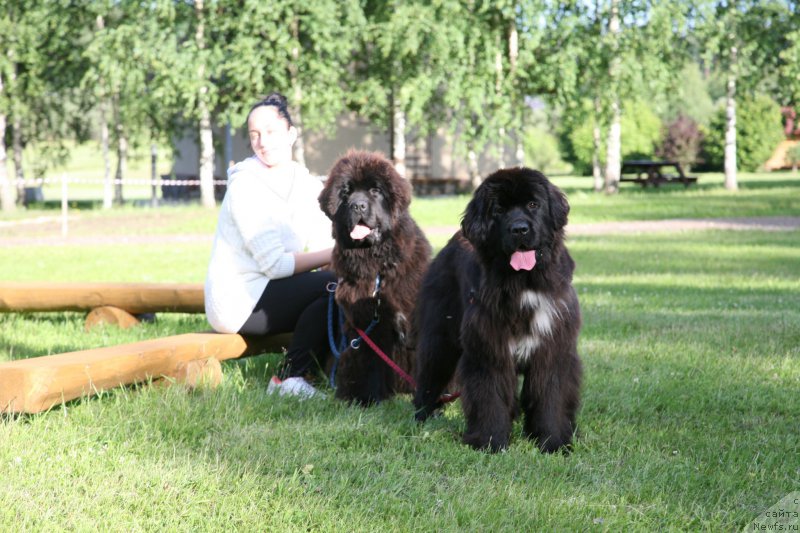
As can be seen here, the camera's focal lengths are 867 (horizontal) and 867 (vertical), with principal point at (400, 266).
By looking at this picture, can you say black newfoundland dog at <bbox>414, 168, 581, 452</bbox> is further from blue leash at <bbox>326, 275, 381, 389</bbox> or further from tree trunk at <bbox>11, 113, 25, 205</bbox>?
tree trunk at <bbox>11, 113, 25, 205</bbox>

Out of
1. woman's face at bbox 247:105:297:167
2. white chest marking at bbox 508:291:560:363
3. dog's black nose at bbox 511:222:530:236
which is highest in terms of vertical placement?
woman's face at bbox 247:105:297:167

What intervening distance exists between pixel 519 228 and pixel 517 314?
445 millimetres

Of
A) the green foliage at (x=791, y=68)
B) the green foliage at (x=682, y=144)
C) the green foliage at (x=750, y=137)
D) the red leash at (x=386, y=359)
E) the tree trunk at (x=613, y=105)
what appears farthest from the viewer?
the green foliage at (x=682, y=144)

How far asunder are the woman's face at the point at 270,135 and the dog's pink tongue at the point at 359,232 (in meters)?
1.00

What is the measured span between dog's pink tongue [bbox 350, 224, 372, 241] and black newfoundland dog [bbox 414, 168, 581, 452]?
65cm

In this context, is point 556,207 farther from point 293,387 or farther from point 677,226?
point 677,226

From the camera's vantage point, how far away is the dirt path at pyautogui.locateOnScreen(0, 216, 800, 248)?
16391 millimetres

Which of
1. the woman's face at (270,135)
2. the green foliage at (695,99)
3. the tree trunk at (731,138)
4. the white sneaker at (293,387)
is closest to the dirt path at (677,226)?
the tree trunk at (731,138)

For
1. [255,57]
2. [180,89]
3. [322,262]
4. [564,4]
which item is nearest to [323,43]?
[255,57]

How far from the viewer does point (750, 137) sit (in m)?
49.1

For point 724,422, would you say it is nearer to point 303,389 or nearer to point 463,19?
point 303,389

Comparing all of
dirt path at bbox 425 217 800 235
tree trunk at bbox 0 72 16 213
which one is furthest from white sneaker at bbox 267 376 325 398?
tree trunk at bbox 0 72 16 213

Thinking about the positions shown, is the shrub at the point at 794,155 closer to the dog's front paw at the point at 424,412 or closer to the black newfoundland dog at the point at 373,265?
the black newfoundland dog at the point at 373,265

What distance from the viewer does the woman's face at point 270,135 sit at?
5340mm
